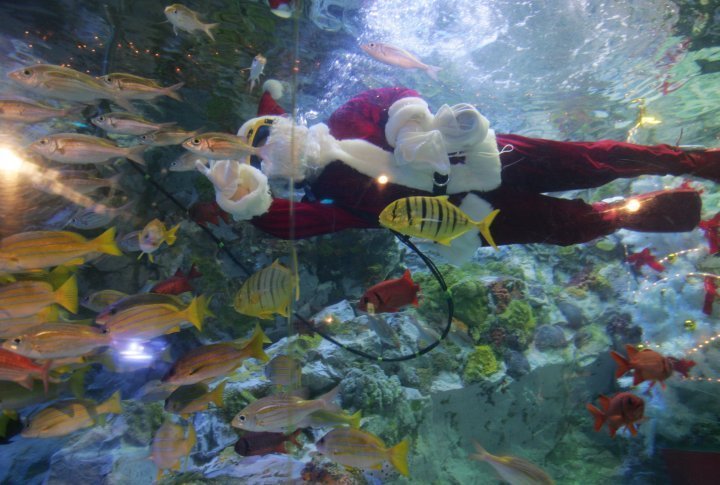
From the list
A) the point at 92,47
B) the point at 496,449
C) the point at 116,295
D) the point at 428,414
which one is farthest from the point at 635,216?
the point at 92,47

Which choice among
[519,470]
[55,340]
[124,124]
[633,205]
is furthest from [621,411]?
[124,124]

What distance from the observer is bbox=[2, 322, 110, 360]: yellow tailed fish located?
3191 mm

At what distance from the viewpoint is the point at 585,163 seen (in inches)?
156

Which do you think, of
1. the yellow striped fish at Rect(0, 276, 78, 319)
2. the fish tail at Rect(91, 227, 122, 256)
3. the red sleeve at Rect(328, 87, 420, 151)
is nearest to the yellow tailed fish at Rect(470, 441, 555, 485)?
the red sleeve at Rect(328, 87, 420, 151)

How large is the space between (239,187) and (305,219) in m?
0.72

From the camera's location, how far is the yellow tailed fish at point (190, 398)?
3373 millimetres

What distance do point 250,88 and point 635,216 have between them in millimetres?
8157

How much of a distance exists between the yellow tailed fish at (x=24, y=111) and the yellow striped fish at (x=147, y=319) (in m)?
2.81

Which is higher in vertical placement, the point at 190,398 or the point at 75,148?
the point at 75,148

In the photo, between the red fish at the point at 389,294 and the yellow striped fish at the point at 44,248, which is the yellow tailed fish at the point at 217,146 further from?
the red fish at the point at 389,294

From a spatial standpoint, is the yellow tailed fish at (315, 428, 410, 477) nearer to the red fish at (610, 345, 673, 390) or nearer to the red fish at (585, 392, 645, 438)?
the red fish at (585, 392, 645, 438)

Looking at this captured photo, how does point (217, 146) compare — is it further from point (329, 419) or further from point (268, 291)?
point (329, 419)

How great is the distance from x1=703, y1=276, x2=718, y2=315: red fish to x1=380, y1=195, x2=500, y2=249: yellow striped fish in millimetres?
5732

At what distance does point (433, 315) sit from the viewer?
22.2ft
